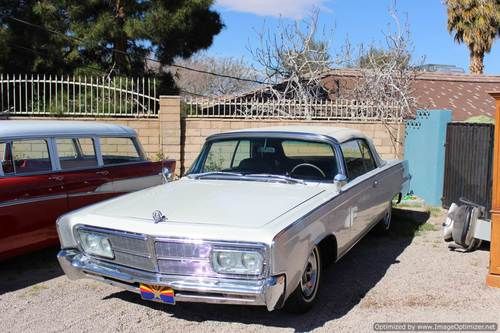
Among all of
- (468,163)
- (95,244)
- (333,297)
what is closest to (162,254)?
(95,244)

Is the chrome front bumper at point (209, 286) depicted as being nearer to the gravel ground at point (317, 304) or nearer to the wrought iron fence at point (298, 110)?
the gravel ground at point (317, 304)

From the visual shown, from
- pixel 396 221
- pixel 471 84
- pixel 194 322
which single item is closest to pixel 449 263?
pixel 396 221

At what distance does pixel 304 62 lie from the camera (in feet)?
48.1

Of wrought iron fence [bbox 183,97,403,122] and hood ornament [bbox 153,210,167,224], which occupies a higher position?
wrought iron fence [bbox 183,97,403,122]

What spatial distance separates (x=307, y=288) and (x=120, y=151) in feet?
12.2

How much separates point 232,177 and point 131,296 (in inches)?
56.8

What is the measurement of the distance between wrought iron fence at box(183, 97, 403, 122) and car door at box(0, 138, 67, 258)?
5.94m

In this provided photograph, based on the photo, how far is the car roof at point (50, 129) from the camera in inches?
221

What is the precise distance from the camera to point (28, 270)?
5836mm

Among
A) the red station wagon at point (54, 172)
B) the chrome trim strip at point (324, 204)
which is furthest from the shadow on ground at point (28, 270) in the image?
the chrome trim strip at point (324, 204)

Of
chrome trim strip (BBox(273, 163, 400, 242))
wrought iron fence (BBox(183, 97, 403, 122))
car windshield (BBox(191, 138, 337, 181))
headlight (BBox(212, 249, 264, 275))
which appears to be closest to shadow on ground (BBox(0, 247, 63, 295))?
car windshield (BBox(191, 138, 337, 181))

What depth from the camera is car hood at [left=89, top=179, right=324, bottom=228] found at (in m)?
4.01

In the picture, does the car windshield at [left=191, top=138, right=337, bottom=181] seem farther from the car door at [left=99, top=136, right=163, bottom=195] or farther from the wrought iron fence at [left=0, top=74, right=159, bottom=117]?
the wrought iron fence at [left=0, top=74, right=159, bottom=117]

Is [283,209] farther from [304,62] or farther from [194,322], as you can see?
[304,62]
